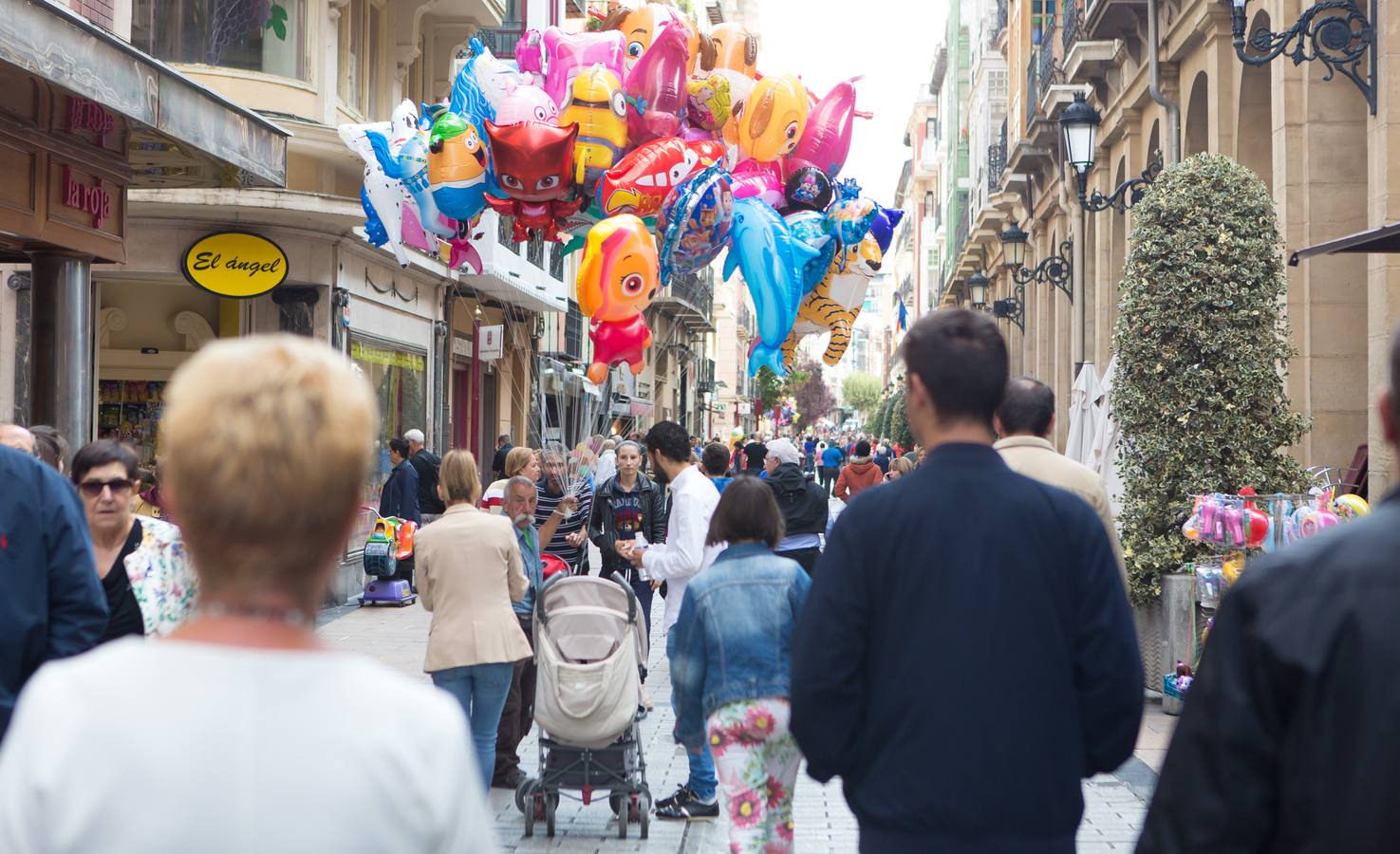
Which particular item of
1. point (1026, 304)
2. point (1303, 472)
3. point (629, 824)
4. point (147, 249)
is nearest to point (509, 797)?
point (629, 824)

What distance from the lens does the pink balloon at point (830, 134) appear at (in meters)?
12.7

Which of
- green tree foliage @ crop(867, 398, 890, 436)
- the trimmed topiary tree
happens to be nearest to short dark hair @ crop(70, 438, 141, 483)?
the trimmed topiary tree

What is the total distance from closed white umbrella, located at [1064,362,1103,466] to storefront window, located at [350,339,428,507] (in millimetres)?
8915

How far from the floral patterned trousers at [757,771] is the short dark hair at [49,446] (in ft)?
9.15

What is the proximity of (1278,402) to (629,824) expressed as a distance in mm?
5974

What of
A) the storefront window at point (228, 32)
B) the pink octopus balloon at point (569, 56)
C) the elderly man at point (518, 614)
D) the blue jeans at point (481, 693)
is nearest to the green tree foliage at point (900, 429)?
the storefront window at point (228, 32)

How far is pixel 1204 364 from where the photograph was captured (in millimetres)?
10609

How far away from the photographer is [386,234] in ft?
40.9

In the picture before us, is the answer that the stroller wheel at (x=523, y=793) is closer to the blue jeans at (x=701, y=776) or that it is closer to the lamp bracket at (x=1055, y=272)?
the blue jeans at (x=701, y=776)

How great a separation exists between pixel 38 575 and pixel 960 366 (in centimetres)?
269

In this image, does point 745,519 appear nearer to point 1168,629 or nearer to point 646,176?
point 1168,629

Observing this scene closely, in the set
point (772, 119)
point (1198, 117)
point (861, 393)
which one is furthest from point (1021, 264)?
point (861, 393)

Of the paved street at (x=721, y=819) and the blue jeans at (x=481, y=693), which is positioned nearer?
the blue jeans at (x=481, y=693)

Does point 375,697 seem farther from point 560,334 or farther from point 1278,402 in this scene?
point 560,334
